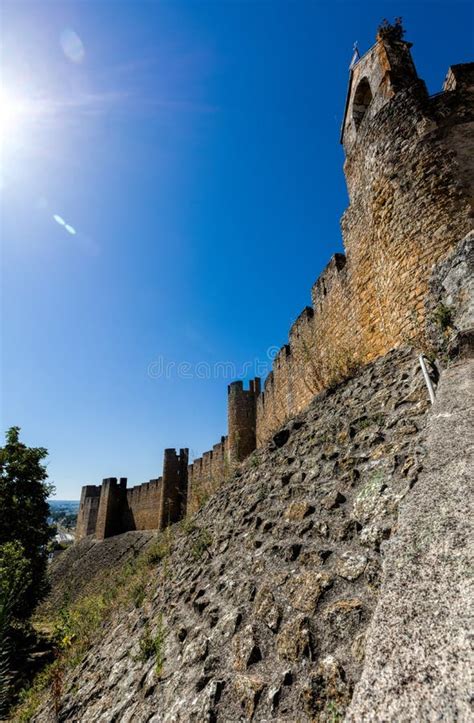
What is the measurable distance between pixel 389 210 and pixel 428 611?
18.8 ft

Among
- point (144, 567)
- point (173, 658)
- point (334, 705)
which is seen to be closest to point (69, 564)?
point (144, 567)

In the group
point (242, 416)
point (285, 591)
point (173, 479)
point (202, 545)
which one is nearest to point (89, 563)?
point (173, 479)

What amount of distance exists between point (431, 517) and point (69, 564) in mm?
30356

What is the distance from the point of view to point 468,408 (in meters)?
2.27

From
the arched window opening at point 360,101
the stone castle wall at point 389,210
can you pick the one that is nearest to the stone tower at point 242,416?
the stone castle wall at point 389,210

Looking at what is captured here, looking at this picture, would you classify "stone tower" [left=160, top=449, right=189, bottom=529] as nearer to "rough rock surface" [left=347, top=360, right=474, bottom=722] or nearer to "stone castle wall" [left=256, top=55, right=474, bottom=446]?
"stone castle wall" [left=256, top=55, right=474, bottom=446]

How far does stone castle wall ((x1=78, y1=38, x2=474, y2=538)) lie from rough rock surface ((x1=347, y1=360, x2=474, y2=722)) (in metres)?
3.32

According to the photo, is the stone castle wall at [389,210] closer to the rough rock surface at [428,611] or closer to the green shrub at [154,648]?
the rough rock surface at [428,611]

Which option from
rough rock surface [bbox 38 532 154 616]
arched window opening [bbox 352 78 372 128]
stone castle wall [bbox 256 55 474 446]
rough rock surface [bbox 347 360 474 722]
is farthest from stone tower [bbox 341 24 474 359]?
rough rock surface [bbox 38 532 154 616]

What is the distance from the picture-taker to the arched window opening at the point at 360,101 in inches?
313

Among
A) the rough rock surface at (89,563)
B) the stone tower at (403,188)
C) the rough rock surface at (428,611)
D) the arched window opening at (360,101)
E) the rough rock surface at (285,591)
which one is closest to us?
the rough rock surface at (428,611)

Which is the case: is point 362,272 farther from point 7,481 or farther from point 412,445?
point 7,481

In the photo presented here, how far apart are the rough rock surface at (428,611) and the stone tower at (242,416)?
1254 cm

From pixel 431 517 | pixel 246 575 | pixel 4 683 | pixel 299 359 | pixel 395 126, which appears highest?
pixel 395 126
